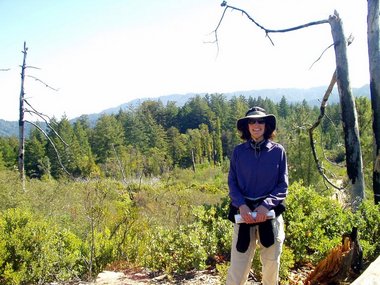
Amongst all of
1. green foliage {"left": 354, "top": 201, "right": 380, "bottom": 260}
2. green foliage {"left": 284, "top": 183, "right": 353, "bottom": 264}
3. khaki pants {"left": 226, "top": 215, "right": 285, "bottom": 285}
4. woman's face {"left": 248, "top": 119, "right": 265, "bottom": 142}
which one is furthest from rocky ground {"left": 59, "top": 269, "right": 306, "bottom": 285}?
woman's face {"left": 248, "top": 119, "right": 265, "bottom": 142}

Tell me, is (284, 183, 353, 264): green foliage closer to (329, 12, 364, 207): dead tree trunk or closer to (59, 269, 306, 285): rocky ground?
(59, 269, 306, 285): rocky ground

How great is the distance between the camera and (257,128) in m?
3.08

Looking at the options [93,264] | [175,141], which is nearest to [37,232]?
[93,264]

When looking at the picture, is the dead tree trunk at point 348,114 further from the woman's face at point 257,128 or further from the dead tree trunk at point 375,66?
the woman's face at point 257,128

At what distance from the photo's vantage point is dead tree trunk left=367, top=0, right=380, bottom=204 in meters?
5.53

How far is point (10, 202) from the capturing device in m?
9.85

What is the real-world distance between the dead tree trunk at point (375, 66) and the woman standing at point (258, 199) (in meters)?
3.21

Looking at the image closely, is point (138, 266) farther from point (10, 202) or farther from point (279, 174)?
point (10, 202)

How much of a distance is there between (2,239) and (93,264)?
128 cm

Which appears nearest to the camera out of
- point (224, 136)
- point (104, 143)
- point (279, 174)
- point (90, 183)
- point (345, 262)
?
point (279, 174)

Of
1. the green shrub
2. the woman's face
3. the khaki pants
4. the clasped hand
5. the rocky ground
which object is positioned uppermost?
the woman's face

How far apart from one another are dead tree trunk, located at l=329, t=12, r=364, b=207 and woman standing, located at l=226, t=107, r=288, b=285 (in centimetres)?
296

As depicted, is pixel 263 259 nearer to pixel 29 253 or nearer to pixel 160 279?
pixel 160 279

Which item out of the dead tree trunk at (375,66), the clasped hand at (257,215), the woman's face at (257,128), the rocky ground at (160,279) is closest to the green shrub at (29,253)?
the rocky ground at (160,279)
